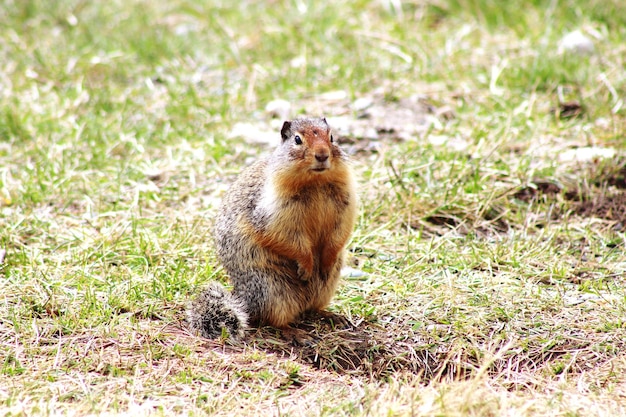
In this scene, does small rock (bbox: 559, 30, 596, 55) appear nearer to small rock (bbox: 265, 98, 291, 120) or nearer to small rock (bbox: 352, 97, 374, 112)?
small rock (bbox: 352, 97, 374, 112)

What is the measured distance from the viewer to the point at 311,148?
384cm

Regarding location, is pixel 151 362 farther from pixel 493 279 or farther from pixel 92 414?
pixel 493 279

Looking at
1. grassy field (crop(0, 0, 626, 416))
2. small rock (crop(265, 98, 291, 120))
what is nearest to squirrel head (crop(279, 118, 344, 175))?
grassy field (crop(0, 0, 626, 416))

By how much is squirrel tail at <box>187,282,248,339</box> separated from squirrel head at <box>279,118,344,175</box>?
76 centimetres

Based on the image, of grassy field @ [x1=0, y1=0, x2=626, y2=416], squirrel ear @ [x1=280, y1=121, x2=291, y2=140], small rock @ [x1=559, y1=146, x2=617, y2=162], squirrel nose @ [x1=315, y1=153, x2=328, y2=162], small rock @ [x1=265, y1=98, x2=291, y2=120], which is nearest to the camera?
grassy field @ [x1=0, y1=0, x2=626, y2=416]

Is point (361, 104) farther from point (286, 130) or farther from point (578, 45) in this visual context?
point (286, 130)

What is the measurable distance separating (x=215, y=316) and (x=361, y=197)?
1.83 m

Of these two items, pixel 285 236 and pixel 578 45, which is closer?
pixel 285 236

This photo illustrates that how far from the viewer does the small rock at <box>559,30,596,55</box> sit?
7.21 meters

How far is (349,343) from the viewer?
4.05 m

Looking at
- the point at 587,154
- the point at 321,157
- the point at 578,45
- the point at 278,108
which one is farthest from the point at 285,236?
the point at 578,45

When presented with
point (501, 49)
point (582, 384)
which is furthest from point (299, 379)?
point (501, 49)

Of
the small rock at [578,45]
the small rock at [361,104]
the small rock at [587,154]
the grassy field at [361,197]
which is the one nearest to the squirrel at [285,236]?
the grassy field at [361,197]

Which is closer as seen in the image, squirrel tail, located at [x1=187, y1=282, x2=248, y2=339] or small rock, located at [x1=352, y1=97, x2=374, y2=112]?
squirrel tail, located at [x1=187, y1=282, x2=248, y2=339]
